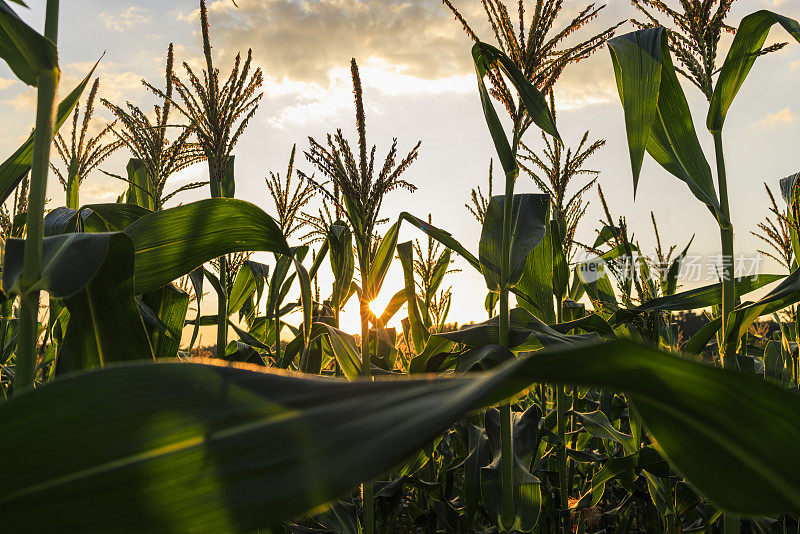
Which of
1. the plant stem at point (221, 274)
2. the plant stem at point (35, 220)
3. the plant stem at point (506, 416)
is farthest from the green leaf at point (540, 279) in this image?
the plant stem at point (35, 220)

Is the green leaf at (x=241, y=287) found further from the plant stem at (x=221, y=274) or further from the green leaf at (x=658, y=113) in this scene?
the green leaf at (x=658, y=113)

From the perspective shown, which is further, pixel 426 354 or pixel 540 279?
pixel 540 279

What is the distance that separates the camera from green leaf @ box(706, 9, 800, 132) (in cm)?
139

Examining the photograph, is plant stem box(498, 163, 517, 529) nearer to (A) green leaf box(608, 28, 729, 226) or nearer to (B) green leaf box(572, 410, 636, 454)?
(A) green leaf box(608, 28, 729, 226)

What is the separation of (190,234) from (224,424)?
2.32ft

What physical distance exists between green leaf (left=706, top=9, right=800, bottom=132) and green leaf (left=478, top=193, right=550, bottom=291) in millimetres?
588


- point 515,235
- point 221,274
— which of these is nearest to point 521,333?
point 515,235

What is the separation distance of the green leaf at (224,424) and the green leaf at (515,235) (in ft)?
4.19

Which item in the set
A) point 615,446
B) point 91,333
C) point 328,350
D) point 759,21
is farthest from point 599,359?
point 615,446

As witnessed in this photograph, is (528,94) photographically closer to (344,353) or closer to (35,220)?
(344,353)

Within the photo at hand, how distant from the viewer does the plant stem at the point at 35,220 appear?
668 mm

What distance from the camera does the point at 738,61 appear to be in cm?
141

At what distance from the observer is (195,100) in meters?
1.89

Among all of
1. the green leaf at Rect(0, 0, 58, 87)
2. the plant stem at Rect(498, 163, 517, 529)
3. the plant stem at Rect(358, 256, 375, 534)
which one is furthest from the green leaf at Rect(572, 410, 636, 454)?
the green leaf at Rect(0, 0, 58, 87)
